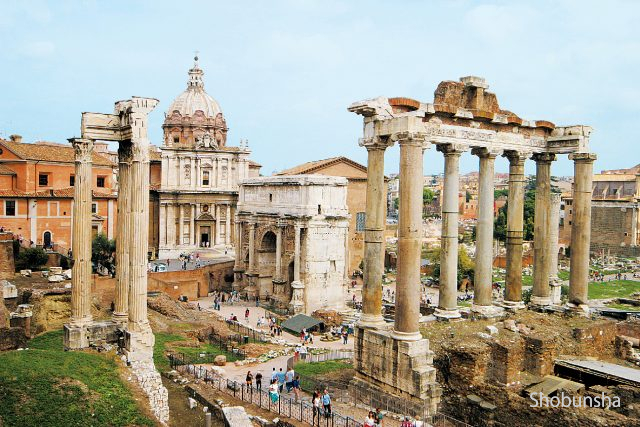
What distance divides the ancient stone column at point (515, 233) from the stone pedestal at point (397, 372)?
5158 mm

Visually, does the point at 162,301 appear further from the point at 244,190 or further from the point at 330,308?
the point at 244,190

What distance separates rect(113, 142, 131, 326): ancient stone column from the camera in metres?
15.8

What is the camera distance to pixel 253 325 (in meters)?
31.6

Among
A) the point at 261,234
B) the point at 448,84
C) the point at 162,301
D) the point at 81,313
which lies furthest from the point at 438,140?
the point at 261,234

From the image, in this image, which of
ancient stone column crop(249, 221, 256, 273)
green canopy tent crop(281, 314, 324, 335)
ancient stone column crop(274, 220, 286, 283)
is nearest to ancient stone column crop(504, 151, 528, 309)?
green canopy tent crop(281, 314, 324, 335)

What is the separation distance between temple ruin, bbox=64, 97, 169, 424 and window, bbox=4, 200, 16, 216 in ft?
74.7

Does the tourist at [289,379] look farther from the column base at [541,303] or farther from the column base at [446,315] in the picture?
the column base at [541,303]

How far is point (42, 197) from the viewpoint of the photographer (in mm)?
36281

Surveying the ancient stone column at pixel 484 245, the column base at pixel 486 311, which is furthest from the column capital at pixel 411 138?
the column base at pixel 486 311

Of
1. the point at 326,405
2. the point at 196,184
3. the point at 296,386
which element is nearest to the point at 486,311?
the point at 296,386

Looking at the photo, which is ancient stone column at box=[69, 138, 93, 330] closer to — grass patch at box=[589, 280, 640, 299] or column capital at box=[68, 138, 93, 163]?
column capital at box=[68, 138, 93, 163]

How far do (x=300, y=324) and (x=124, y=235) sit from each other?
15581 mm

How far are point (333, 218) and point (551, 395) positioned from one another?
77.9 ft

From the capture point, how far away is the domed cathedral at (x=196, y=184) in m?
46.2
